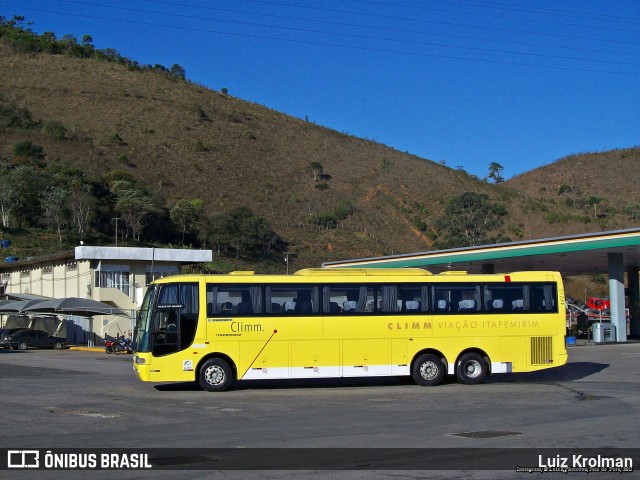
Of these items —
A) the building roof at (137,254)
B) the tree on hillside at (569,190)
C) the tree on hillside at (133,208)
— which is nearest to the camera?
the building roof at (137,254)

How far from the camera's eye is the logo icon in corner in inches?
420

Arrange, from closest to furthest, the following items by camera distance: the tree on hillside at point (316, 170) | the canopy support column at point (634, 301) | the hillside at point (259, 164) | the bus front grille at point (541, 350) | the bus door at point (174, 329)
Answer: the bus door at point (174, 329), the bus front grille at point (541, 350), the canopy support column at point (634, 301), the hillside at point (259, 164), the tree on hillside at point (316, 170)

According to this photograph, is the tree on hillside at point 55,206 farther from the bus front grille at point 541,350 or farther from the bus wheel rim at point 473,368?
the bus front grille at point 541,350

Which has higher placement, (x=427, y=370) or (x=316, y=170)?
(x=316, y=170)

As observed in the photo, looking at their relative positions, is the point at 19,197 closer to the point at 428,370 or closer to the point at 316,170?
the point at 316,170

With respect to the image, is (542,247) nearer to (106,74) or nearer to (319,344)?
(319,344)

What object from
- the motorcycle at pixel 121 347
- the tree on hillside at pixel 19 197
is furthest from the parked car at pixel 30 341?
the tree on hillside at pixel 19 197

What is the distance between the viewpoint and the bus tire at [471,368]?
2236cm

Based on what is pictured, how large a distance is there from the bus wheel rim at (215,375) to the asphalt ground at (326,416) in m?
0.38

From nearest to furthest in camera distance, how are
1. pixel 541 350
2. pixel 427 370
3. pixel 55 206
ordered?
pixel 427 370 → pixel 541 350 → pixel 55 206

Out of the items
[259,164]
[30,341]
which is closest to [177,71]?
[259,164]

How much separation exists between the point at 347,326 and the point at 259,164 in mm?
84872

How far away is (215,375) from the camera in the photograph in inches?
822

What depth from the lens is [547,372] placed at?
85.6ft
